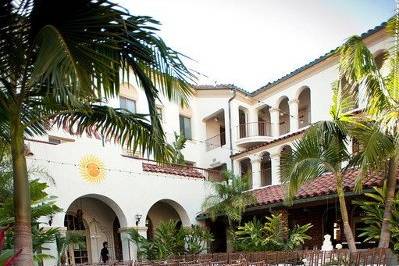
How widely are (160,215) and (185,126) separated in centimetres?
499

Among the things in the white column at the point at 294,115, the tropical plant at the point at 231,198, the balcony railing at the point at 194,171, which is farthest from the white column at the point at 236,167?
the tropical plant at the point at 231,198

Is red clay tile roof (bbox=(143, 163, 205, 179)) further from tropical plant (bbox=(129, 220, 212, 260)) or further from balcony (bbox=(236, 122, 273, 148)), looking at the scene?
balcony (bbox=(236, 122, 273, 148))

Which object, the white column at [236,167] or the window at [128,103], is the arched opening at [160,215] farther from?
the window at [128,103]

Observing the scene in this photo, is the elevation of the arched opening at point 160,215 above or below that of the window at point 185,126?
below

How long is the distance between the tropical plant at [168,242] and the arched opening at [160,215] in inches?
82.0

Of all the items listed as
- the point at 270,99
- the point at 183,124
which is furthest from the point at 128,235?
the point at 270,99

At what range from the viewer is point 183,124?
23.2 m

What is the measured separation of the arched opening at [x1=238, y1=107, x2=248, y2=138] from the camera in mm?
22227

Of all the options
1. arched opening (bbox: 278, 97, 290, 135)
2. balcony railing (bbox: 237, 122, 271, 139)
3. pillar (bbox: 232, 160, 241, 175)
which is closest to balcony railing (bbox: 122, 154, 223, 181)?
pillar (bbox: 232, 160, 241, 175)

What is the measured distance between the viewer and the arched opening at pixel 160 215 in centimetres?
2039

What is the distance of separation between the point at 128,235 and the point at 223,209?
13.0ft

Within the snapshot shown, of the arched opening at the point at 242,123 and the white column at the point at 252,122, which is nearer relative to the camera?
the white column at the point at 252,122

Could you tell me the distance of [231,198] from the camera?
17.1m

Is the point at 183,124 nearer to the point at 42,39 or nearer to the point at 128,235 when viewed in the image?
the point at 128,235
